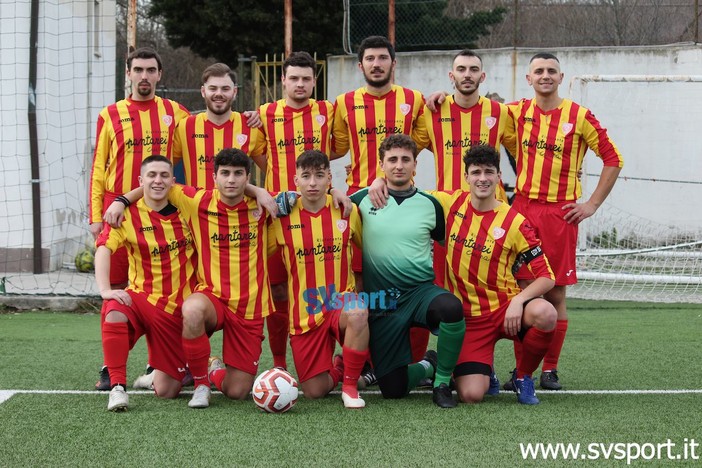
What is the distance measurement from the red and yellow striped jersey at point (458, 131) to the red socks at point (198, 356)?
5.28 feet

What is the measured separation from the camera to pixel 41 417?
4.22m

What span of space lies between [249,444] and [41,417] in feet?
3.50

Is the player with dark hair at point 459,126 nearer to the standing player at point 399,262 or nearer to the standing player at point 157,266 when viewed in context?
the standing player at point 399,262

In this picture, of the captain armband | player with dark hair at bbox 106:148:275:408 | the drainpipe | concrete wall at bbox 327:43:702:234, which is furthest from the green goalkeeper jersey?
concrete wall at bbox 327:43:702:234

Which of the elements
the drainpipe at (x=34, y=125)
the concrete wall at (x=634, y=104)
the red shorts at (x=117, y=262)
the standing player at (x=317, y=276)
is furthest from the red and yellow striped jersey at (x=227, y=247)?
the concrete wall at (x=634, y=104)

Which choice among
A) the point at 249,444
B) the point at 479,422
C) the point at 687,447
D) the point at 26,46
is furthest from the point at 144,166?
the point at 26,46

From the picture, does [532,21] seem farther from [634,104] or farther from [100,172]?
[100,172]

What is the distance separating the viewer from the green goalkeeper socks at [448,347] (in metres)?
4.54

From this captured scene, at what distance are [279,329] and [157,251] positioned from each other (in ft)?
2.83

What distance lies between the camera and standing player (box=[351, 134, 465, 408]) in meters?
4.74

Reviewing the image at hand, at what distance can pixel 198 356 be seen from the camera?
4605 millimetres

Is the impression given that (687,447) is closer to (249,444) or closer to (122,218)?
(249,444)

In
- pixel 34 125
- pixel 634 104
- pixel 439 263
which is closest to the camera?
pixel 439 263

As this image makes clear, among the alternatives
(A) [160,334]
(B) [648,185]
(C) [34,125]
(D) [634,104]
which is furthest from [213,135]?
(D) [634,104]
